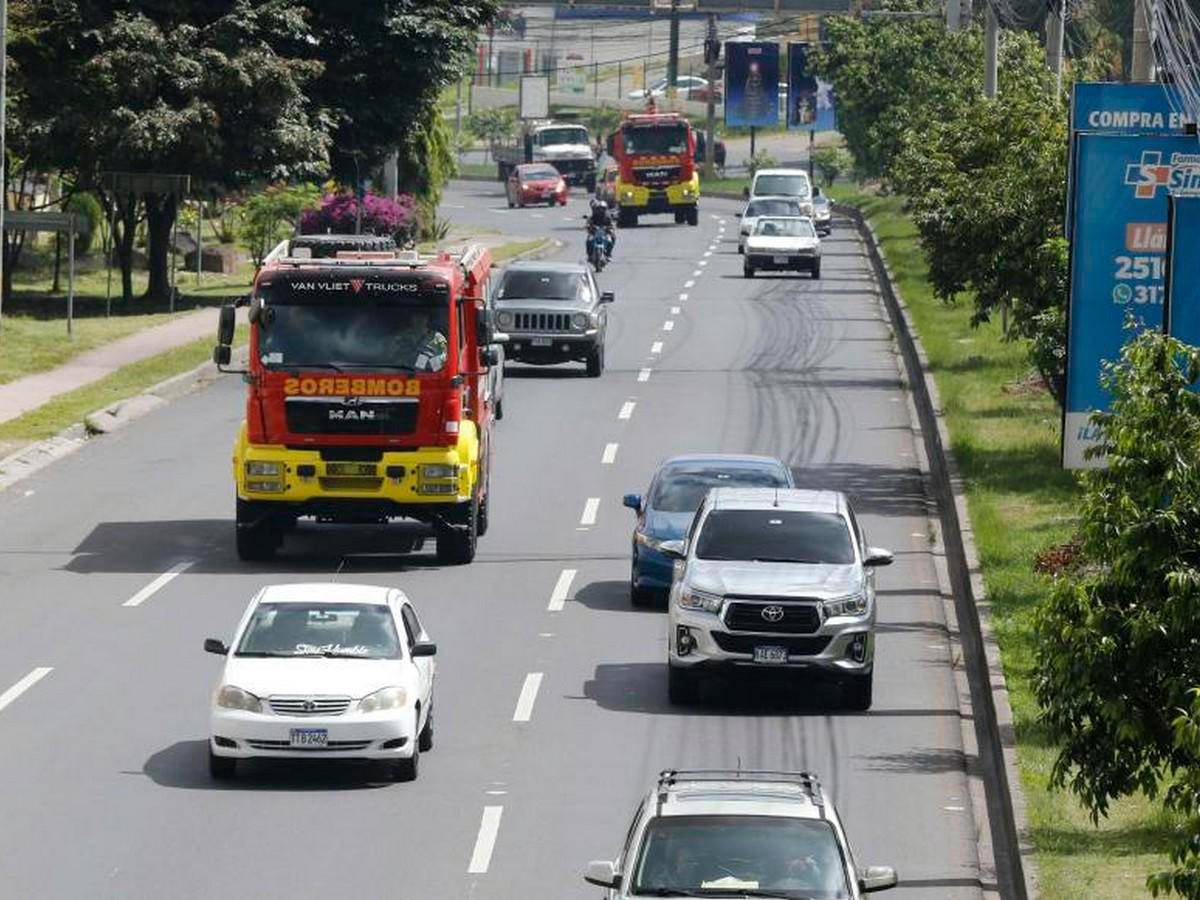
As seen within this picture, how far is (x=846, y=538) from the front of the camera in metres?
24.0

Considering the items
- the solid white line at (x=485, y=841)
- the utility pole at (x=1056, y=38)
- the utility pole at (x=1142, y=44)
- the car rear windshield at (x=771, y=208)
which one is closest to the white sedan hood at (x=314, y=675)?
the solid white line at (x=485, y=841)

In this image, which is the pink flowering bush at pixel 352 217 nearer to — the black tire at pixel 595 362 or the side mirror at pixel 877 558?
the black tire at pixel 595 362

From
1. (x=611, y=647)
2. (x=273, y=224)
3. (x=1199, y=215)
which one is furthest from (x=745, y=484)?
(x=273, y=224)

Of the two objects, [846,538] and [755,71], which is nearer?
[846,538]

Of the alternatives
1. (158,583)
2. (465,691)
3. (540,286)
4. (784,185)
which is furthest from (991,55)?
(784,185)

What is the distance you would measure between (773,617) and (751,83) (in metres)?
103

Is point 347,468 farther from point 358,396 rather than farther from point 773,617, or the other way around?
point 773,617

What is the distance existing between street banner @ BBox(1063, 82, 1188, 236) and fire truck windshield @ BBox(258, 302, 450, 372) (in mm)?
8168

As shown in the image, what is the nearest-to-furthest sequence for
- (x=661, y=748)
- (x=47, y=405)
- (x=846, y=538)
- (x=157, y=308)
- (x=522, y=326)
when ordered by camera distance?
(x=661, y=748)
(x=846, y=538)
(x=47, y=405)
(x=522, y=326)
(x=157, y=308)

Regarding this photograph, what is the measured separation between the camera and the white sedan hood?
19891 millimetres

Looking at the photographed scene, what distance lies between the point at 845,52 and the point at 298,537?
6403 cm

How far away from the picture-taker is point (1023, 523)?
31.6 metres

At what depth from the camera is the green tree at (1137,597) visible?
13.4 m

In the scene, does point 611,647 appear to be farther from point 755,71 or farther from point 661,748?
point 755,71
